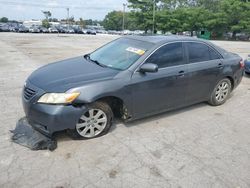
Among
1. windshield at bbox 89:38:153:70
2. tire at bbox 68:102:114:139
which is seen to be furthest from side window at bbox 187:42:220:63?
tire at bbox 68:102:114:139

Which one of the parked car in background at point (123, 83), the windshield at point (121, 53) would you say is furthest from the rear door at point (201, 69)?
the windshield at point (121, 53)

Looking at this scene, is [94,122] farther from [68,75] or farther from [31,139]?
[31,139]

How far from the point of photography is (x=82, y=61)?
4.68 metres

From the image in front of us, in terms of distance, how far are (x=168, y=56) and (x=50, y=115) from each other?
2254 millimetres

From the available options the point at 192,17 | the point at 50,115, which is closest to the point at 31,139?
the point at 50,115

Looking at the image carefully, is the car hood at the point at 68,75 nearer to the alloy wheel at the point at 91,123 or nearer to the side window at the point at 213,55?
the alloy wheel at the point at 91,123

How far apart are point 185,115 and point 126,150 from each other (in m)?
1.82

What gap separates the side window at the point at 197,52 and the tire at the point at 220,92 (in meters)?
0.72

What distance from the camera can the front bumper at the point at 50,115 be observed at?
3.47 meters

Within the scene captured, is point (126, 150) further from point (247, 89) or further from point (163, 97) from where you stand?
point (247, 89)

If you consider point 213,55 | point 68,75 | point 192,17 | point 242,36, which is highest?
point 192,17

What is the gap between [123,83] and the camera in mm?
3938

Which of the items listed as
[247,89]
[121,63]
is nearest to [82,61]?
[121,63]

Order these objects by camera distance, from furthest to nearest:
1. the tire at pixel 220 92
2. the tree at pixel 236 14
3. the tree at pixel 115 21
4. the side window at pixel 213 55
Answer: the tree at pixel 115 21, the tree at pixel 236 14, the tire at pixel 220 92, the side window at pixel 213 55
